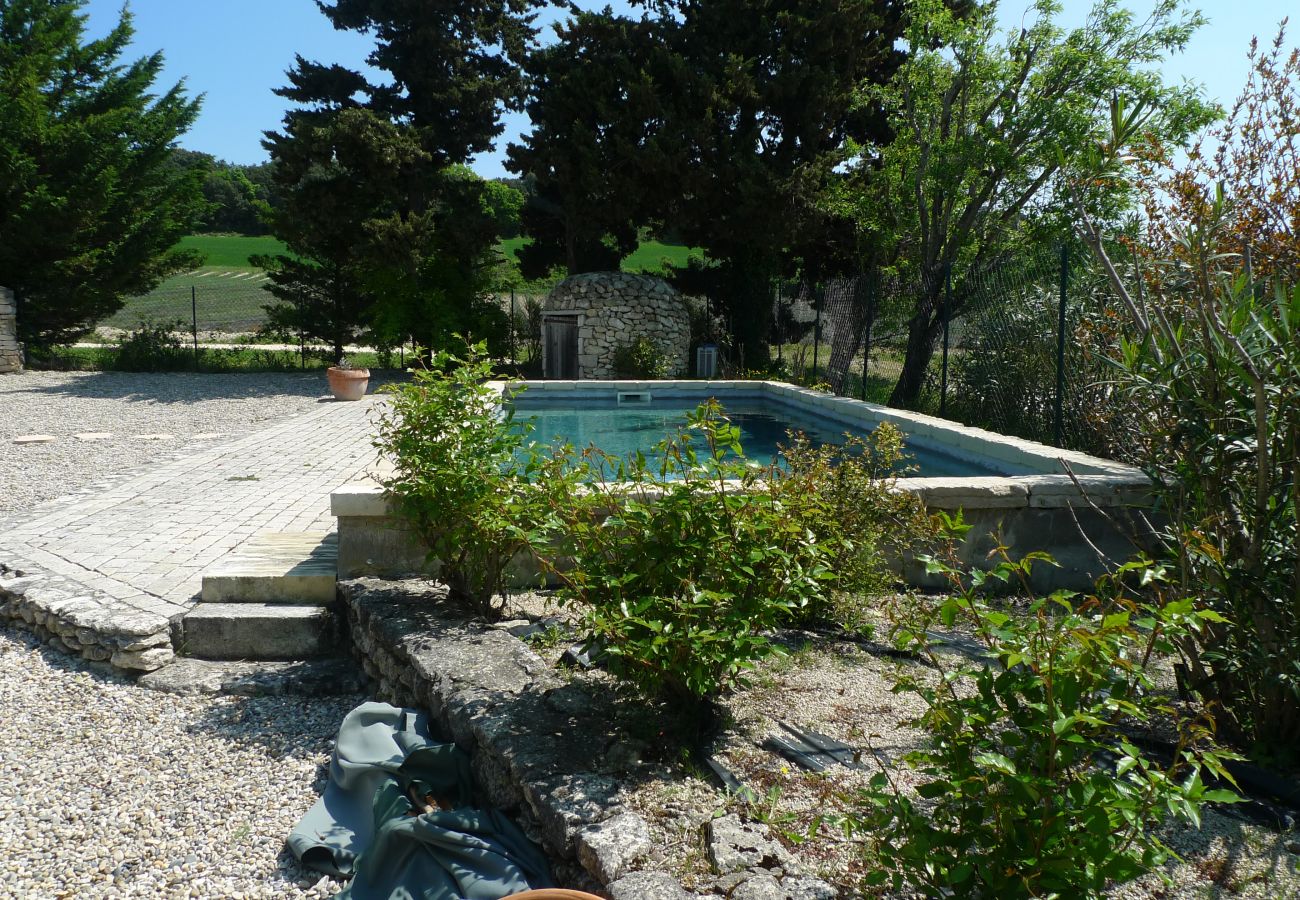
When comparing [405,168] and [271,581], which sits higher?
[405,168]

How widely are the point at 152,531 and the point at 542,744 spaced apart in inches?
164

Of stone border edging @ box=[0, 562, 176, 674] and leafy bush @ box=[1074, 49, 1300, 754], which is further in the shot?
stone border edging @ box=[0, 562, 176, 674]

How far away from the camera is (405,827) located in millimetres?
2609

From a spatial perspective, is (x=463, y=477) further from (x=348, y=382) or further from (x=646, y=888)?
(x=348, y=382)

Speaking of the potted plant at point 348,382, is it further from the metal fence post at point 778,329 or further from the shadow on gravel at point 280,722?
the shadow on gravel at point 280,722

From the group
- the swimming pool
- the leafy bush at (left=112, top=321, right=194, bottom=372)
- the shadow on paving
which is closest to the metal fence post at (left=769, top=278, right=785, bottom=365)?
the swimming pool

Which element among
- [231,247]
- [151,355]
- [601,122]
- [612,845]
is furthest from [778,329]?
[231,247]

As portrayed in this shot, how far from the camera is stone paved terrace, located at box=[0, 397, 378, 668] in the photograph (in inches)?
173

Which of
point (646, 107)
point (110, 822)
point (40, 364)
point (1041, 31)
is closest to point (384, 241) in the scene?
point (646, 107)

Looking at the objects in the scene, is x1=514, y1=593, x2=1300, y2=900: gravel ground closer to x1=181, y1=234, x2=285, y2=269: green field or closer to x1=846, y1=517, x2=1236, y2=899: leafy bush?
x1=846, y1=517, x2=1236, y2=899: leafy bush

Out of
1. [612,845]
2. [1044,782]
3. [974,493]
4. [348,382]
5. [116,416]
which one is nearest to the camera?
[1044,782]

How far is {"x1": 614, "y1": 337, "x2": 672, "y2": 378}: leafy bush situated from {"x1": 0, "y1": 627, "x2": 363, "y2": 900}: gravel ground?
493 inches

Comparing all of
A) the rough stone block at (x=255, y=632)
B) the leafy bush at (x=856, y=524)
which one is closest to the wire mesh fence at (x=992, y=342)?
the leafy bush at (x=856, y=524)

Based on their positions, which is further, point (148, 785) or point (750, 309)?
point (750, 309)
